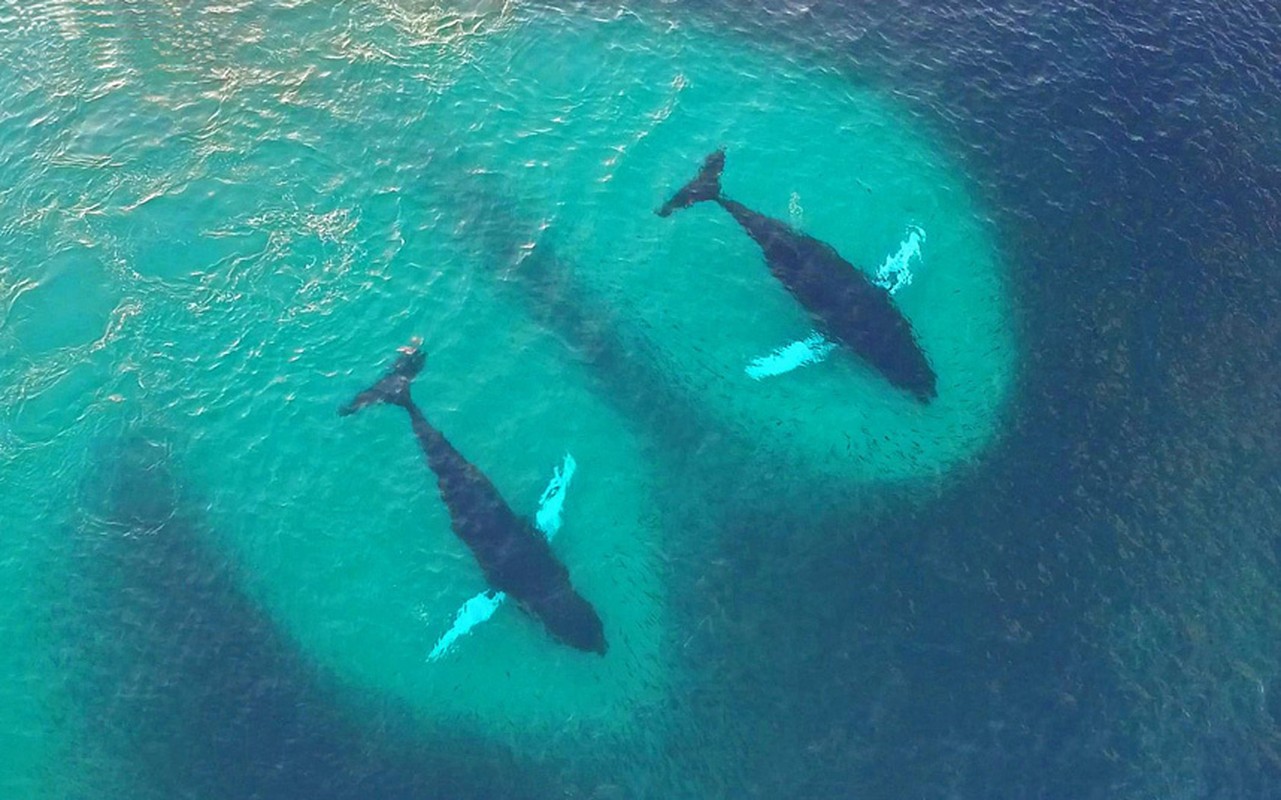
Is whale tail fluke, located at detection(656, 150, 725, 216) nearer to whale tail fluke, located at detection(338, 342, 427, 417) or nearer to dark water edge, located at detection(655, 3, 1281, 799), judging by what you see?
dark water edge, located at detection(655, 3, 1281, 799)

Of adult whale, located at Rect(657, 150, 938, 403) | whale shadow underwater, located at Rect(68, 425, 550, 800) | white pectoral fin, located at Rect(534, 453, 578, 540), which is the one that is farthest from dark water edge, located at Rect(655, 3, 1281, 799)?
whale shadow underwater, located at Rect(68, 425, 550, 800)

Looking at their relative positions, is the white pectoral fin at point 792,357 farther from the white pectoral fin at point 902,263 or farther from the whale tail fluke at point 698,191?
the whale tail fluke at point 698,191

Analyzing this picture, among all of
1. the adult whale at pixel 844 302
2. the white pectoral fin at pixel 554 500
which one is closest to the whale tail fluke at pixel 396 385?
the white pectoral fin at pixel 554 500

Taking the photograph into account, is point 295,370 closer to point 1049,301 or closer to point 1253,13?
point 1049,301

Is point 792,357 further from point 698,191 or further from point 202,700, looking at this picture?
point 202,700

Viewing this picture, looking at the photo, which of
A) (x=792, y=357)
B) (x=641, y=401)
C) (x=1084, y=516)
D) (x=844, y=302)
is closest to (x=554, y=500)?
→ (x=641, y=401)
